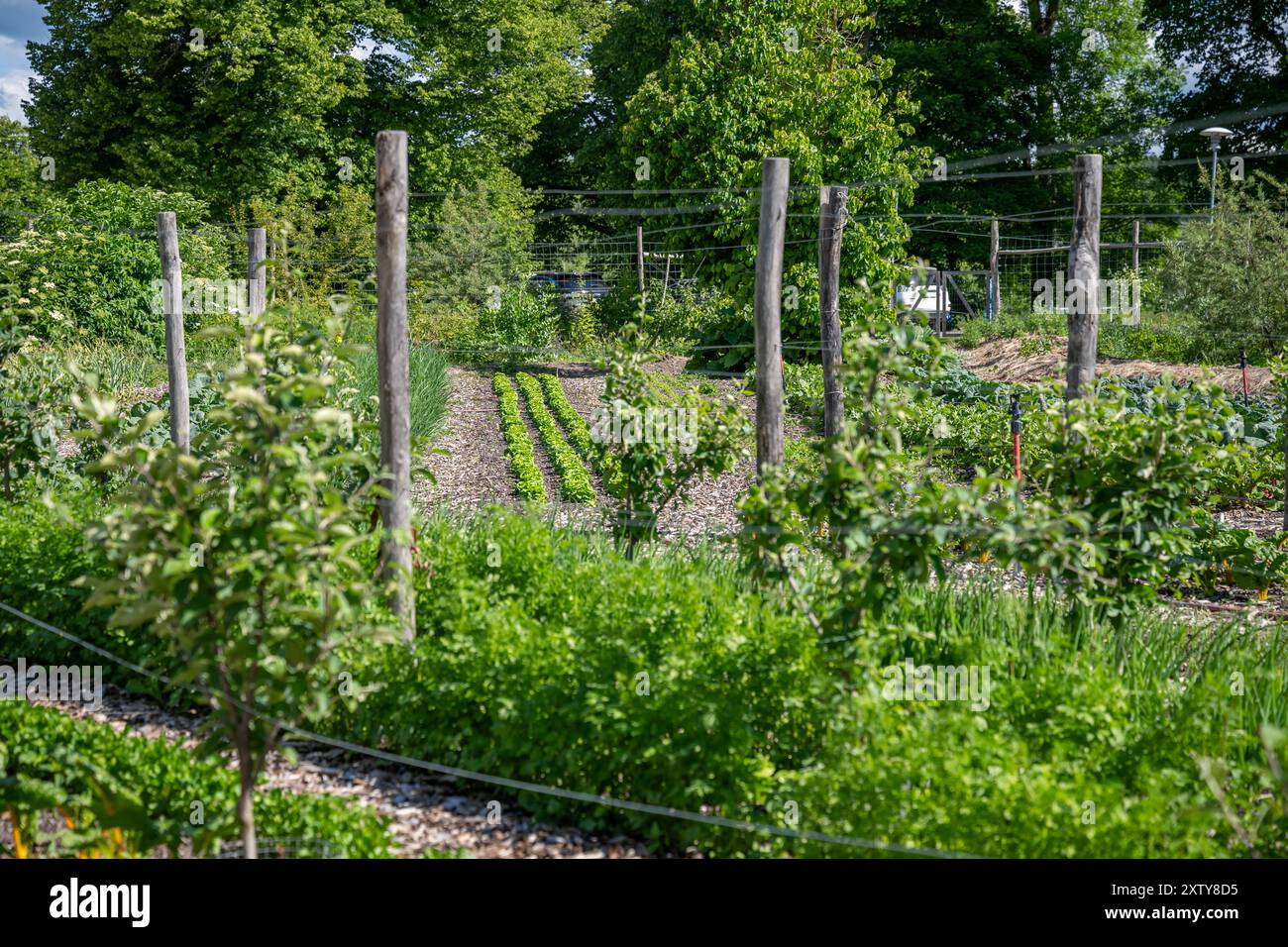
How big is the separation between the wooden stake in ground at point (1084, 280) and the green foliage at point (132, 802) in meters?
4.20

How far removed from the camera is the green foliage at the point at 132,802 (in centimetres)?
370

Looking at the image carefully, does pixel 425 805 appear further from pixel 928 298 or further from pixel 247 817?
pixel 928 298

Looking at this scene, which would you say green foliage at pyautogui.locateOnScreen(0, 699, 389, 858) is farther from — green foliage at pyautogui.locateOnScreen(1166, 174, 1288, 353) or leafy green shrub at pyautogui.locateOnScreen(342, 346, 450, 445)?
green foliage at pyautogui.locateOnScreen(1166, 174, 1288, 353)

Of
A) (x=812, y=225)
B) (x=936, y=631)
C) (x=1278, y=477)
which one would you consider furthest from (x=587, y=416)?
(x=936, y=631)

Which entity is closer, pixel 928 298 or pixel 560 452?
pixel 560 452

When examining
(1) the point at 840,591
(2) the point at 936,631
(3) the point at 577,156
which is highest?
(3) the point at 577,156

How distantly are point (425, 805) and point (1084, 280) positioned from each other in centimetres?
423

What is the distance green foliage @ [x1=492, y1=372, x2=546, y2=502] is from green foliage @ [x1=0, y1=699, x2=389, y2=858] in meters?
4.00

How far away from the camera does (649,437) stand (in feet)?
21.9

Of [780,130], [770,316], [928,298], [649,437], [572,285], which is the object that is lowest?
[649,437]

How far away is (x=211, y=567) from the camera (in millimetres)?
3561

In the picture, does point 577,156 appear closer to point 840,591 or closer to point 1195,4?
point 1195,4

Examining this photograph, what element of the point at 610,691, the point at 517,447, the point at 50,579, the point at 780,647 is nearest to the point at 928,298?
the point at 517,447
